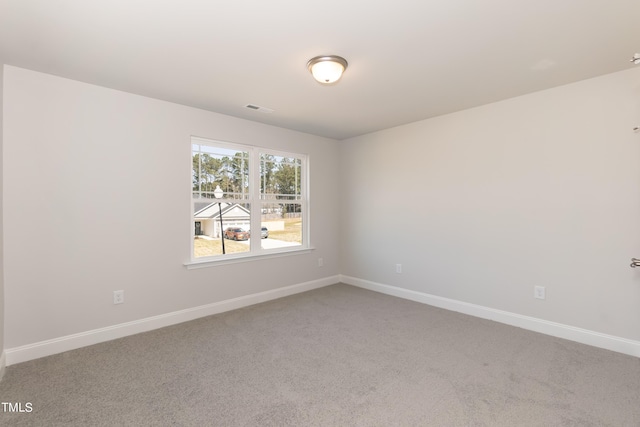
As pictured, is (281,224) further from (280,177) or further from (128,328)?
(128,328)

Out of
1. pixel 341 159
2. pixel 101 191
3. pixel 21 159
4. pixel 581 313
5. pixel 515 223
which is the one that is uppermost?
pixel 341 159

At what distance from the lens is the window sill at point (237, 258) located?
3.51 metres

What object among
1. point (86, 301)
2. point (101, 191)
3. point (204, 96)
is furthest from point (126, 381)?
point (204, 96)

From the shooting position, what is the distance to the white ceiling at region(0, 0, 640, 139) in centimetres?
180

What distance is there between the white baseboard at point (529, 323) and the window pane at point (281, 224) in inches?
57.2

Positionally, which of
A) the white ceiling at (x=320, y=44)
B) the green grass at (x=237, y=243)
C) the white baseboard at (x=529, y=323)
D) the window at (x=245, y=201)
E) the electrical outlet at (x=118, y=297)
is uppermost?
the white ceiling at (x=320, y=44)

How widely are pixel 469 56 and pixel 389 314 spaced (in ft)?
8.76

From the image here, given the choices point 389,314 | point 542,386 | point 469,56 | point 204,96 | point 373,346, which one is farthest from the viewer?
point 389,314

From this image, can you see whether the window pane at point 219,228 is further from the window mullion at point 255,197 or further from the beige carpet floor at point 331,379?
the beige carpet floor at point 331,379

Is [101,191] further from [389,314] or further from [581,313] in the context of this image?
[581,313]

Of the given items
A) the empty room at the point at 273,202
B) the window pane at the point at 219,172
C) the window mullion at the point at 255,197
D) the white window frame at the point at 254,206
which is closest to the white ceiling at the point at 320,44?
the empty room at the point at 273,202

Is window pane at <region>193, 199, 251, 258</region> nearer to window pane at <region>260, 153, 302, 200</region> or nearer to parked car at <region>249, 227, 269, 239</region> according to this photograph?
parked car at <region>249, 227, 269, 239</region>

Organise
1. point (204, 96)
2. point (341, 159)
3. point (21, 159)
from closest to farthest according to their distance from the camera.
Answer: point (21, 159) → point (204, 96) → point (341, 159)

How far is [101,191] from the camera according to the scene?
2896mm
